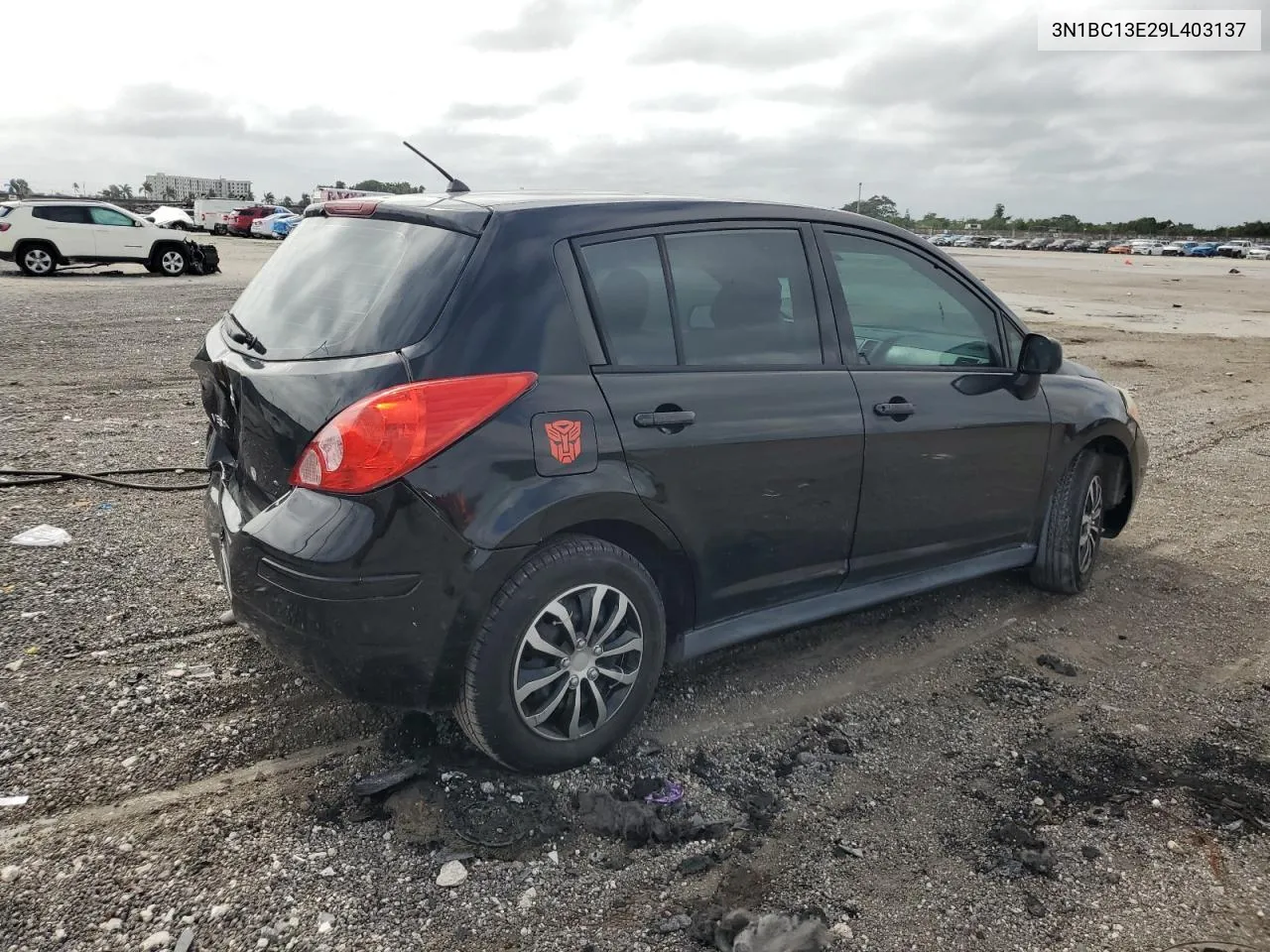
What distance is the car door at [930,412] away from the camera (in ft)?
12.3

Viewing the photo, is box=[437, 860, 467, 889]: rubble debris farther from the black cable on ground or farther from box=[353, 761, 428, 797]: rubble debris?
the black cable on ground

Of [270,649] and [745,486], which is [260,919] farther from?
[745,486]

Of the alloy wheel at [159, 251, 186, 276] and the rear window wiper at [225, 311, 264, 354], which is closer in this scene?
the rear window wiper at [225, 311, 264, 354]

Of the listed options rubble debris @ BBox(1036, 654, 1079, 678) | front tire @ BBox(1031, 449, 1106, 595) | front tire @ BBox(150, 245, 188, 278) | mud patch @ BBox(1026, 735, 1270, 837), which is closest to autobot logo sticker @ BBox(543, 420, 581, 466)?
mud patch @ BBox(1026, 735, 1270, 837)

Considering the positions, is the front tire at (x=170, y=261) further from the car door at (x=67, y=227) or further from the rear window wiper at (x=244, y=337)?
the rear window wiper at (x=244, y=337)

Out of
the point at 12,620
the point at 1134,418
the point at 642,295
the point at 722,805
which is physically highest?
the point at 642,295

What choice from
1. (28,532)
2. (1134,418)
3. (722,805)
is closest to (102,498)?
(28,532)

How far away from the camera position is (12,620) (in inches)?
159

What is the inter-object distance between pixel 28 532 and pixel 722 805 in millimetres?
3983

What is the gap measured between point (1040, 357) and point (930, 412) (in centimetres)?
76

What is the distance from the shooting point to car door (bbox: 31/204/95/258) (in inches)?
837

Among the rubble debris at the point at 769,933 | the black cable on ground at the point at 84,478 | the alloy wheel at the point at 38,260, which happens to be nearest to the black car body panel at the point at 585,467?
the rubble debris at the point at 769,933

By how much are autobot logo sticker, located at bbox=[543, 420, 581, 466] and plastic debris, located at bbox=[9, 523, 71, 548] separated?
132 inches

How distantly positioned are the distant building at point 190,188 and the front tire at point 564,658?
291ft
